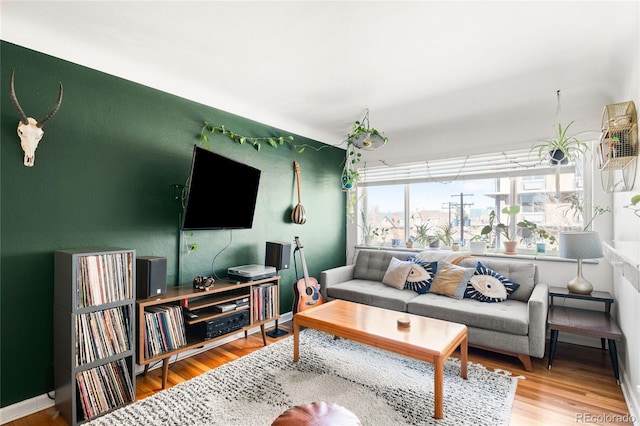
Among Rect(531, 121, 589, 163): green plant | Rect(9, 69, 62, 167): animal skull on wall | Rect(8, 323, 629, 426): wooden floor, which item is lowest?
Rect(8, 323, 629, 426): wooden floor

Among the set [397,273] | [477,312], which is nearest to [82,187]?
[397,273]

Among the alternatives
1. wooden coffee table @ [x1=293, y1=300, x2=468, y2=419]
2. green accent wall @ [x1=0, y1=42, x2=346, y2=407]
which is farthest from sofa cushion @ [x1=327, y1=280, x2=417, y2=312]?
green accent wall @ [x1=0, y1=42, x2=346, y2=407]

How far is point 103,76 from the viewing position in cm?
237

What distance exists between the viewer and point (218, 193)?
279 cm

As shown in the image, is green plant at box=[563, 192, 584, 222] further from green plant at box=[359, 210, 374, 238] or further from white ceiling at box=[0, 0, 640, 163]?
green plant at box=[359, 210, 374, 238]

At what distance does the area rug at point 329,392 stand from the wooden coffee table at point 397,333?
170 millimetres

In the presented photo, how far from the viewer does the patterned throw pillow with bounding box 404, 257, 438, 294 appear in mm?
3477

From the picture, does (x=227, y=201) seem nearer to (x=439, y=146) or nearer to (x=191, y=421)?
(x=191, y=421)

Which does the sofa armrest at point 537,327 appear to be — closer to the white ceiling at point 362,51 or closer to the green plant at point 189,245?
the white ceiling at point 362,51

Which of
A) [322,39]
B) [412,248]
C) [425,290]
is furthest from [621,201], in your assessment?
[322,39]

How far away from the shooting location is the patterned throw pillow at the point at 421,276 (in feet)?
11.4

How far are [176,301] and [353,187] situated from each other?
123 inches

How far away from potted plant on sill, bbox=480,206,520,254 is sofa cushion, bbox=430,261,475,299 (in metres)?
0.66

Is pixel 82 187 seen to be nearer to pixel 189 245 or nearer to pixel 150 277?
pixel 150 277
